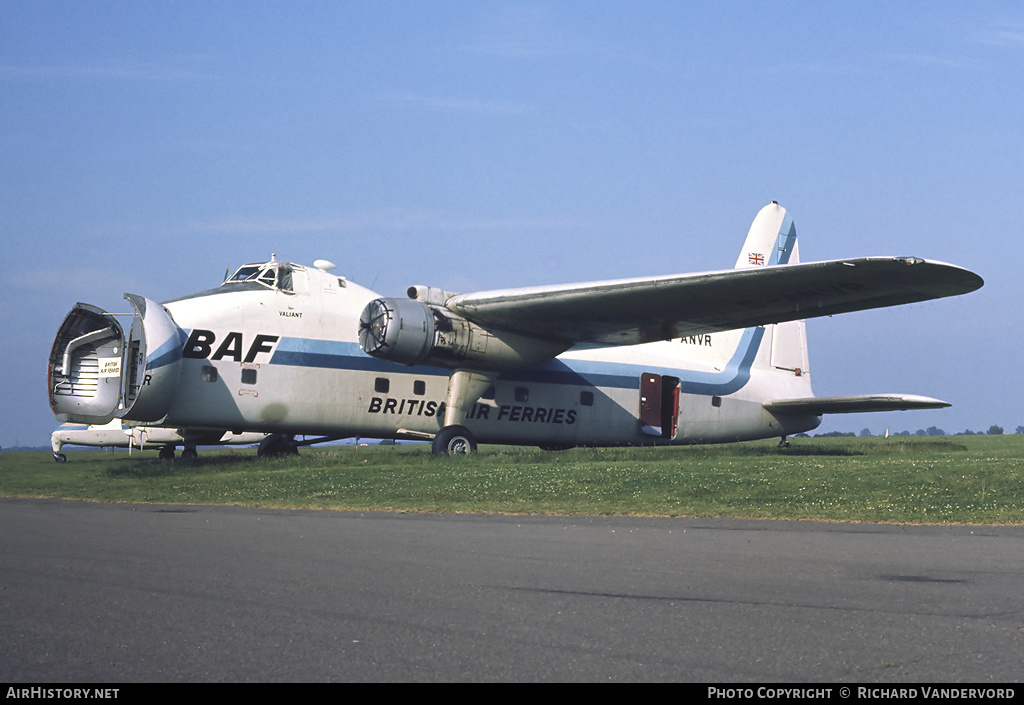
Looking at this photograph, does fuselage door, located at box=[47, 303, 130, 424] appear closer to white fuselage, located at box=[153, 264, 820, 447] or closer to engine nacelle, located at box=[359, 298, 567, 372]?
white fuselage, located at box=[153, 264, 820, 447]

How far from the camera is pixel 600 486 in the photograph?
650 inches

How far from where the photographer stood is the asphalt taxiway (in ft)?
16.2

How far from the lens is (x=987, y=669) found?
480 centimetres

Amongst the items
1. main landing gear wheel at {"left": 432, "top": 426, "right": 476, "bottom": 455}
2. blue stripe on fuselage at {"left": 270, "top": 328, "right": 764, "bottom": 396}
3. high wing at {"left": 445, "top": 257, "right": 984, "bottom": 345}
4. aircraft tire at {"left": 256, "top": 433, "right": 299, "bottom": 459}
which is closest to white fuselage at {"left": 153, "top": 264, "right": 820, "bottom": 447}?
blue stripe on fuselage at {"left": 270, "top": 328, "right": 764, "bottom": 396}

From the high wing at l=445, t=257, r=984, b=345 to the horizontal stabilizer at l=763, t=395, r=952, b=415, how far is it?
25.3 ft

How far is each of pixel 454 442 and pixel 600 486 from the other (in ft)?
30.0

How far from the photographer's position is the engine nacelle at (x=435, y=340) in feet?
76.0

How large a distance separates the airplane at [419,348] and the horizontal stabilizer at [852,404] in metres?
0.13

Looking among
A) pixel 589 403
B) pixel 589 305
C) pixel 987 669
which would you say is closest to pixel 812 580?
pixel 987 669

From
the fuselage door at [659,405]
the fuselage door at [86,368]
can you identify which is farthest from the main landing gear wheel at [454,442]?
the fuselage door at [86,368]

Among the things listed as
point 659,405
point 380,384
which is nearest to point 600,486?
point 380,384

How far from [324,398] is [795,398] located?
57.5ft

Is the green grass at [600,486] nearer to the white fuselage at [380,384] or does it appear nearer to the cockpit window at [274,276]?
the white fuselage at [380,384]

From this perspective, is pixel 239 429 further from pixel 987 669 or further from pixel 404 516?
pixel 987 669
